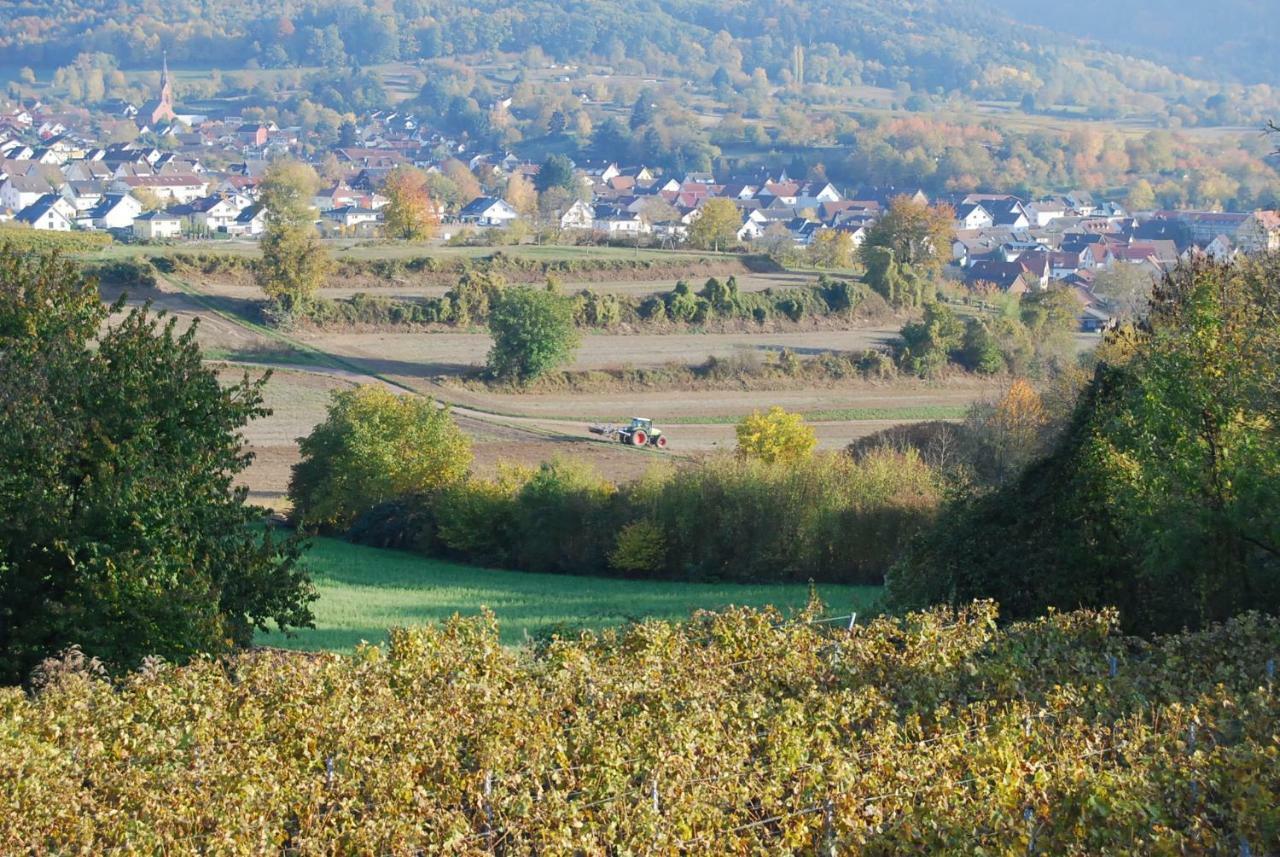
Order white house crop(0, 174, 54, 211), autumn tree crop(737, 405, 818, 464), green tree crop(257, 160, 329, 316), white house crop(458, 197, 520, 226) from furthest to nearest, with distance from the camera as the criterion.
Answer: white house crop(0, 174, 54, 211) → white house crop(458, 197, 520, 226) → green tree crop(257, 160, 329, 316) → autumn tree crop(737, 405, 818, 464)

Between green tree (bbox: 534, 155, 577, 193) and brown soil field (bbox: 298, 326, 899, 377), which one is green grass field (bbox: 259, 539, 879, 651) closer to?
brown soil field (bbox: 298, 326, 899, 377)

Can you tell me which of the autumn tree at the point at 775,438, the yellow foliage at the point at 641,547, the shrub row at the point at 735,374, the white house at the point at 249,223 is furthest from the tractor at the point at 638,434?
the white house at the point at 249,223

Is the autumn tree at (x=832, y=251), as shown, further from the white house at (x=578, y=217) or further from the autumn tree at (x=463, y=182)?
the autumn tree at (x=463, y=182)

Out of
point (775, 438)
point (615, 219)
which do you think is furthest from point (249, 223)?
point (775, 438)

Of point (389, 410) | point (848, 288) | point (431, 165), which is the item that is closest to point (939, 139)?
point (431, 165)

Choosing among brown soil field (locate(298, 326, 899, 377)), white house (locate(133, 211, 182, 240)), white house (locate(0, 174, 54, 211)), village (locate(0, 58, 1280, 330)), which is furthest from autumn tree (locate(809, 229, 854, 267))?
white house (locate(0, 174, 54, 211))

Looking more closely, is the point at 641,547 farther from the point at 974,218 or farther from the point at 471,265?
the point at 974,218
